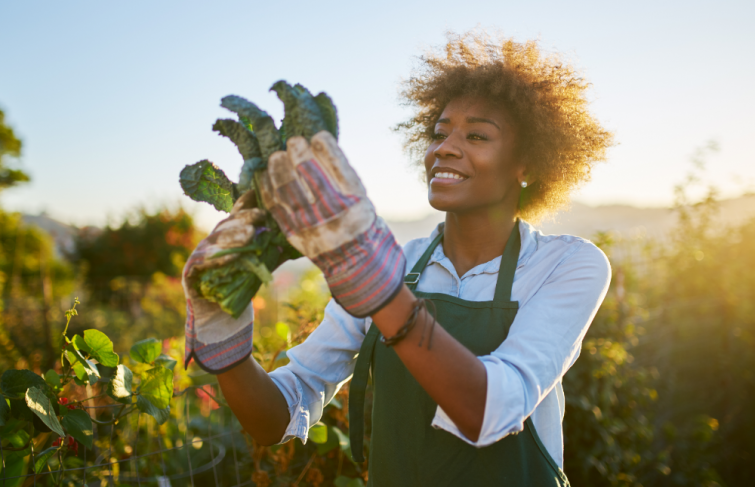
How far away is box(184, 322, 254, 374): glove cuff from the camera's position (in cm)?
101

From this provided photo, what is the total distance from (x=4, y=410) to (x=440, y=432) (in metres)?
1.25

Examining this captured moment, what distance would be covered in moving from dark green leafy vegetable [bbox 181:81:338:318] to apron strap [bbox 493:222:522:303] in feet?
2.34

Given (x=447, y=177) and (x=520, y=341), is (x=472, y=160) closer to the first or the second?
(x=447, y=177)

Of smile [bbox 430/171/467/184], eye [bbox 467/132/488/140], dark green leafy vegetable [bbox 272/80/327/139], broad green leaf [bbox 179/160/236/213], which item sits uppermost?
dark green leafy vegetable [bbox 272/80/327/139]

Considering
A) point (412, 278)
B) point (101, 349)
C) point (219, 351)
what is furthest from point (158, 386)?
point (412, 278)

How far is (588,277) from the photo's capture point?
123 centimetres

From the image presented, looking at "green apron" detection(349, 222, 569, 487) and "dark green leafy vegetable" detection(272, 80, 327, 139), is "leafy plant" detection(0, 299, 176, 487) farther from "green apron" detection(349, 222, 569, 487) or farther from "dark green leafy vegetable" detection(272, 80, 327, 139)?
"dark green leafy vegetable" detection(272, 80, 327, 139)

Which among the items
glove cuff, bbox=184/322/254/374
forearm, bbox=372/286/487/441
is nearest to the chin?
forearm, bbox=372/286/487/441

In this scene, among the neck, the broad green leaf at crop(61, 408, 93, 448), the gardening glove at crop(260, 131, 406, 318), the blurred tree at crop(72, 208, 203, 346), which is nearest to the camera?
the gardening glove at crop(260, 131, 406, 318)

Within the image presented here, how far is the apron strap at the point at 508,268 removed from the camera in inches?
54.1

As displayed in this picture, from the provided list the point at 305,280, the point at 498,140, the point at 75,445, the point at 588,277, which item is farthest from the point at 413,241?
the point at 305,280

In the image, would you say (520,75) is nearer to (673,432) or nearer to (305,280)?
(673,432)

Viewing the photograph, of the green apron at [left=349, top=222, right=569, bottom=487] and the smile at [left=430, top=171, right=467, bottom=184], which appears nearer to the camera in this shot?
the green apron at [left=349, top=222, right=569, bottom=487]

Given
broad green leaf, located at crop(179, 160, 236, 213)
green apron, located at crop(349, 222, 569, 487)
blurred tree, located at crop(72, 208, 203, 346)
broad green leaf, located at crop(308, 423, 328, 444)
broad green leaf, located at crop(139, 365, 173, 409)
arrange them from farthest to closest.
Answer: blurred tree, located at crop(72, 208, 203, 346) → broad green leaf, located at crop(308, 423, 328, 444) → broad green leaf, located at crop(139, 365, 173, 409) → green apron, located at crop(349, 222, 569, 487) → broad green leaf, located at crop(179, 160, 236, 213)
